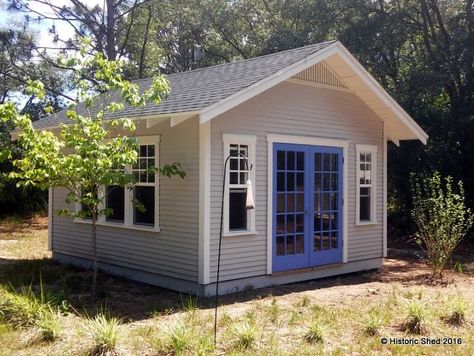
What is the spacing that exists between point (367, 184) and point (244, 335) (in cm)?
618

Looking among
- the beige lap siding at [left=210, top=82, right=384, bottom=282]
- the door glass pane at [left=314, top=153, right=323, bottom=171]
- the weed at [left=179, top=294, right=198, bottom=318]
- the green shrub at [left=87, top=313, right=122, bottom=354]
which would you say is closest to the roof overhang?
the beige lap siding at [left=210, top=82, right=384, bottom=282]

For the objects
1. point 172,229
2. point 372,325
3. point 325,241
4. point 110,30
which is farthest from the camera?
point 110,30

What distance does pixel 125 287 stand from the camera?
8.91m

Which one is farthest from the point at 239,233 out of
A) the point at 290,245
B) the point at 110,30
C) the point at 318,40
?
the point at 110,30

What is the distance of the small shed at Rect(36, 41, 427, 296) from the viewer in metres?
8.30

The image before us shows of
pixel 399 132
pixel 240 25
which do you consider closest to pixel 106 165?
pixel 399 132

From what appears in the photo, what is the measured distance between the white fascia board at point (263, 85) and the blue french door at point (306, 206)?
3.95ft

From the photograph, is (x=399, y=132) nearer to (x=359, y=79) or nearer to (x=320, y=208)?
(x=359, y=79)

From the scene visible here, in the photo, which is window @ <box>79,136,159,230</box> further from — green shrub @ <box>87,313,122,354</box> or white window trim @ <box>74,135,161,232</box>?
green shrub @ <box>87,313,122,354</box>

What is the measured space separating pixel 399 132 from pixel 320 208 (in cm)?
313

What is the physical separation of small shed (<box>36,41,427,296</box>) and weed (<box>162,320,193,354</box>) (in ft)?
8.19

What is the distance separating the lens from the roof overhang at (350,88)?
7902 mm

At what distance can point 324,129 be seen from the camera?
10.0 meters

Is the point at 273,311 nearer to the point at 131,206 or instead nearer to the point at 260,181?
the point at 260,181
